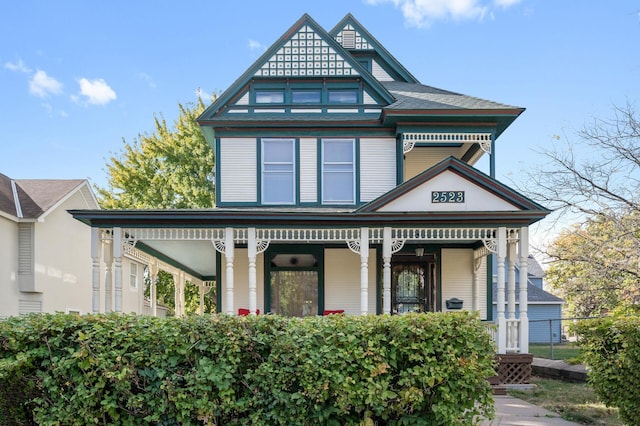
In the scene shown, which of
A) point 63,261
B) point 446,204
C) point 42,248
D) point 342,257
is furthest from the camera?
point 63,261

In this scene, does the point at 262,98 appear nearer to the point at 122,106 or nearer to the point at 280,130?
the point at 280,130

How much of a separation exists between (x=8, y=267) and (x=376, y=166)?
12063 millimetres

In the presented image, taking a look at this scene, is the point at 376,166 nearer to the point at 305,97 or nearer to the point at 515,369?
the point at 305,97

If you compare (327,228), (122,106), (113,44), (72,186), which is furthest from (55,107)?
(327,228)

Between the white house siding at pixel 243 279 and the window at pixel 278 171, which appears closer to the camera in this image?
the white house siding at pixel 243 279

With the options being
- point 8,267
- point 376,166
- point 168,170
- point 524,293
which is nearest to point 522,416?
point 524,293

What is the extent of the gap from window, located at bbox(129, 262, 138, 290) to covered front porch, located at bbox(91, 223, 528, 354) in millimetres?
9110

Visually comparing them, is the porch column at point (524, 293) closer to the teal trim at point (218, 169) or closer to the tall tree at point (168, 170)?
the teal trim at point (218, 169)

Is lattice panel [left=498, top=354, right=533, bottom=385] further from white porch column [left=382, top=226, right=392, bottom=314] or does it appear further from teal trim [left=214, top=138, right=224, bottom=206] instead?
teal trim [left=214, top=138, right=224, bottom=206]

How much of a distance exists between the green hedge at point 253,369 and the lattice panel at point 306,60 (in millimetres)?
10108

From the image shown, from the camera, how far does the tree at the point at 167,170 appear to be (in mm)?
27719

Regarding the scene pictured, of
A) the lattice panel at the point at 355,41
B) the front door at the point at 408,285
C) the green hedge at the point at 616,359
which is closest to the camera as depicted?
the green hedge at the point at 616,359

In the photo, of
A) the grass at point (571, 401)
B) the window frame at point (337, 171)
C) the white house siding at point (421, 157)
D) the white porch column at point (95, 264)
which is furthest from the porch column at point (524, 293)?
the white porch column at point (95, 264)

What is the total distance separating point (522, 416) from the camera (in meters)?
7.15
